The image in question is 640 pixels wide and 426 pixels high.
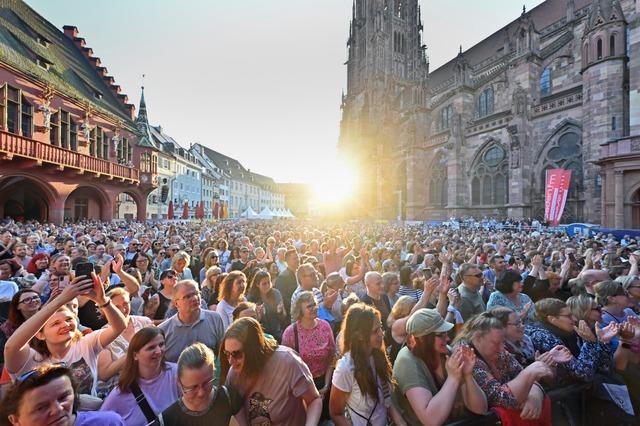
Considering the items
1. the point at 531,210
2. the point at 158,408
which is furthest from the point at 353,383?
the point at 531,210

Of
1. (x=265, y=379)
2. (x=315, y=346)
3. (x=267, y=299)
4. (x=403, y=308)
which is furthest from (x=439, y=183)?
(x=265, y=379)

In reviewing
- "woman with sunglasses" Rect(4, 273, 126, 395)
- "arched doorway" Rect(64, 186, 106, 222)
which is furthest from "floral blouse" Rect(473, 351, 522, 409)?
"arched doorway" Rect(64, 186, 106, 222)

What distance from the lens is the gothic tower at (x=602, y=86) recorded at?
1930 centimetres

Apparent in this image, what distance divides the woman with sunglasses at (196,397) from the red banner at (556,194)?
20665mm

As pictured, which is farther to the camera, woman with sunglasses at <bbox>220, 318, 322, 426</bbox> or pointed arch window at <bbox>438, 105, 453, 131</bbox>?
pointed arch window at <bbox>438, 105, 453, 131</bbox>

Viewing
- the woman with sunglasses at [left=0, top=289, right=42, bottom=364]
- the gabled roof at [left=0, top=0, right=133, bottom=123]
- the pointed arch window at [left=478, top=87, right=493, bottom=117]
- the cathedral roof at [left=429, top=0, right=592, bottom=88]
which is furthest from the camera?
the cathedral roof at [left=429, top=0, right=592, bottom=88]

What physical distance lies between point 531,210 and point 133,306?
26.7 m

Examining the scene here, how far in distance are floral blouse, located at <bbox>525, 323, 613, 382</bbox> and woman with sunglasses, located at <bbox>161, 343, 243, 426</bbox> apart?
290 cm

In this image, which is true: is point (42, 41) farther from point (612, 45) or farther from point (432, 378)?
point (612, 45)

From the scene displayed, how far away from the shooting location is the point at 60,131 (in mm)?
19047

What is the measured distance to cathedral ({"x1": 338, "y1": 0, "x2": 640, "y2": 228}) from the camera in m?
19.3

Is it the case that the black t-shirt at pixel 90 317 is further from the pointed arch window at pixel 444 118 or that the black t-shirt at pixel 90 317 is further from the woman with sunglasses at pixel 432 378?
the pointed arch window at pixel 444 118

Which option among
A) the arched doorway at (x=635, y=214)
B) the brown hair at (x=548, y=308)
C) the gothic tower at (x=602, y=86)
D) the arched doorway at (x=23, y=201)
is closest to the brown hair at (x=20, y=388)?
the brown hair at (x=548, y=308)

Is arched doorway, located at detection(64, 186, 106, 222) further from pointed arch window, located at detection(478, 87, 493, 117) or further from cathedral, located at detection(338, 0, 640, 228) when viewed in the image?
pointed arch window, located at detection(478, 87, 493, 117)
